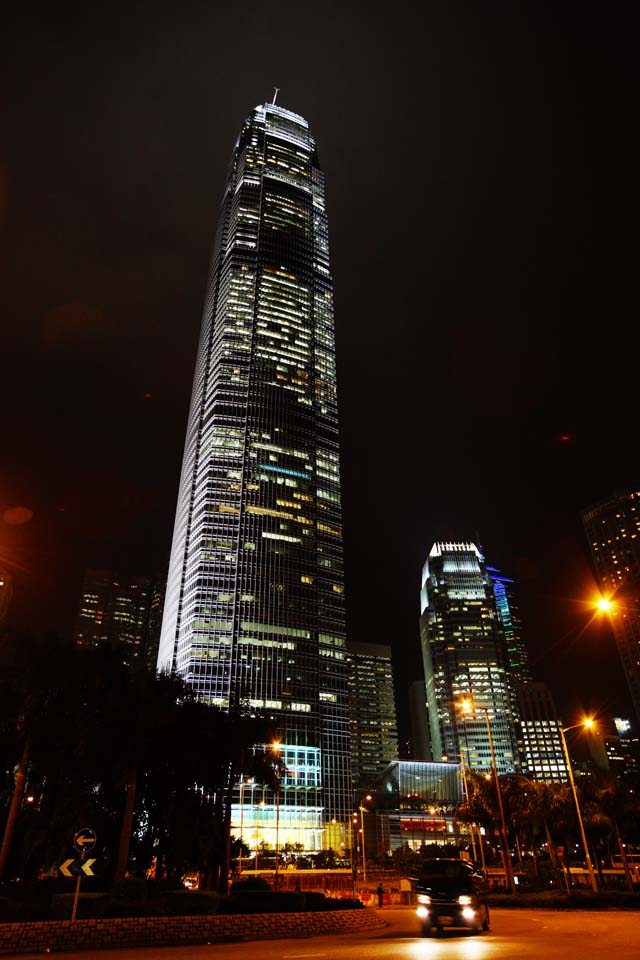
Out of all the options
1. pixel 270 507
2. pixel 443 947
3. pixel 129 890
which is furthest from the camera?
pixel 270 507

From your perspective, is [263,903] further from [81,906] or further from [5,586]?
[5,586]

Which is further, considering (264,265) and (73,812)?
(264,265)

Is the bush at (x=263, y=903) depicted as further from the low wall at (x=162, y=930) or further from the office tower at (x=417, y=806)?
the office tower at (x=417, y=806)

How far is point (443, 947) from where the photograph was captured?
58.8ft

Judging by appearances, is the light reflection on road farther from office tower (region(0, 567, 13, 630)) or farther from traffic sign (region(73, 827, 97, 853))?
office tower (region(0, 567, 13, 630))

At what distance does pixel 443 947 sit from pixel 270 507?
128615 mm

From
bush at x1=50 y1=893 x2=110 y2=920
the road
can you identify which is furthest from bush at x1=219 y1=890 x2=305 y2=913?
bush at x1=50 y1=893 x2=110 y2=920

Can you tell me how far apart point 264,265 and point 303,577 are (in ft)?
307

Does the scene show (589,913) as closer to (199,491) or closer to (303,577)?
(303,577)

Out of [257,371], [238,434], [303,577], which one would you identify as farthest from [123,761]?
[257,371]

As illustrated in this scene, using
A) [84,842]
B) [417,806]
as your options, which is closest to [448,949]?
[84,842]

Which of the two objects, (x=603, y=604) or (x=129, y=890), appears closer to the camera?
(x=129, y=890)

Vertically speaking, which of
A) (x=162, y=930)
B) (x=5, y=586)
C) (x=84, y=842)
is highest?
(x=5, y=586)

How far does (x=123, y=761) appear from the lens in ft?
111
